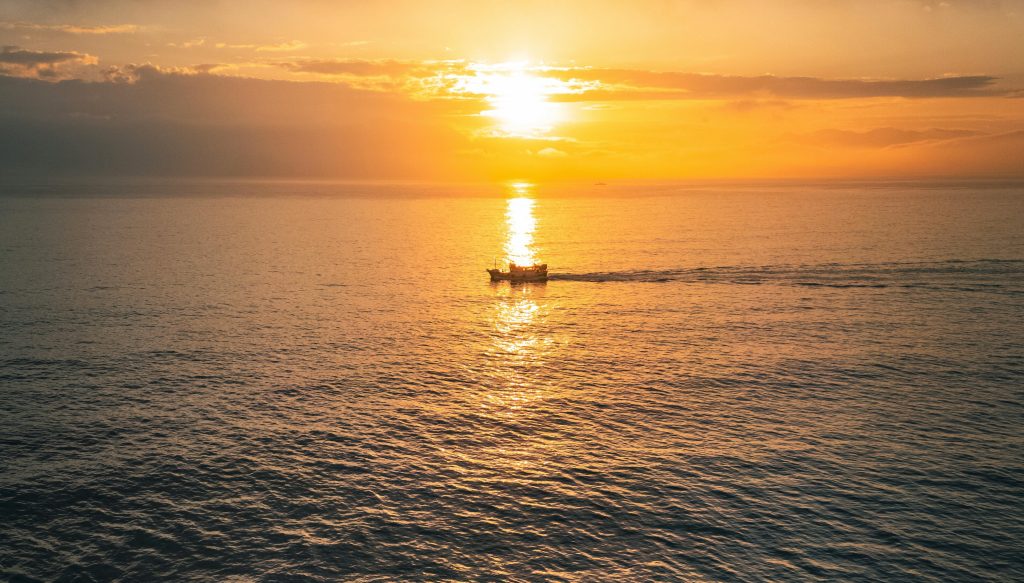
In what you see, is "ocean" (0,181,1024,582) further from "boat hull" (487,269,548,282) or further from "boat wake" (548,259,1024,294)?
"boat hull" (487,269,548,282)

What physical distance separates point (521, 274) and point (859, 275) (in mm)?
73607

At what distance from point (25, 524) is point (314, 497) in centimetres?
2098

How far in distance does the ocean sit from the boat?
2425 cm

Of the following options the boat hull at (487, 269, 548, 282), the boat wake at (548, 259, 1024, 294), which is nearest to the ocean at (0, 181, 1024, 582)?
the boat wake at (548, 259, 1024, 294)

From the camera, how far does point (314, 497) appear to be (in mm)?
56188

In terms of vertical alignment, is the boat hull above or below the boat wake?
below

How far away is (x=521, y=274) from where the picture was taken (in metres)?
155

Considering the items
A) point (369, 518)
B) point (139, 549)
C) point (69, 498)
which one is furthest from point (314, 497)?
point (69, 498)

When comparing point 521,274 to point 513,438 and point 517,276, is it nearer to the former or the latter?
point 517,276

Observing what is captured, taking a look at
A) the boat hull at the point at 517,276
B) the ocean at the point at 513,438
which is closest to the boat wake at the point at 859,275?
the boat hull at the point at 517,276

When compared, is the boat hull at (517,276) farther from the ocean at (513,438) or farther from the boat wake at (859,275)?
the ocean at (513,438)

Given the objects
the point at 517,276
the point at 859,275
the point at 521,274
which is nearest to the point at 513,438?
the point at 517,276

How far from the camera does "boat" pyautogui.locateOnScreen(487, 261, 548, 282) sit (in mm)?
154875

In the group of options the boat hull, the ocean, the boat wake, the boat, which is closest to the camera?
the ocean
